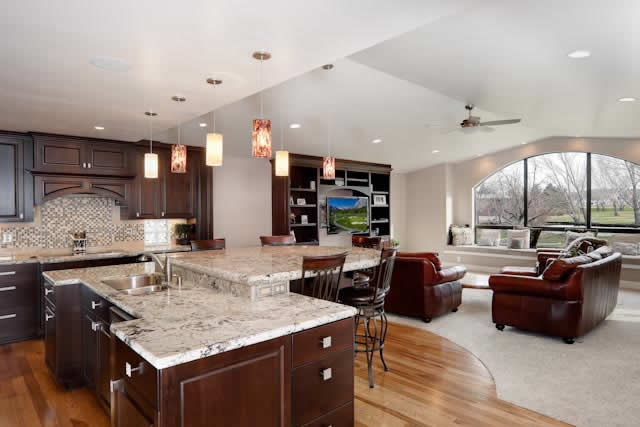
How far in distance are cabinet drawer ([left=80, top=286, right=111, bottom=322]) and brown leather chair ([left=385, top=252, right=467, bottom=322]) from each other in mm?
3393

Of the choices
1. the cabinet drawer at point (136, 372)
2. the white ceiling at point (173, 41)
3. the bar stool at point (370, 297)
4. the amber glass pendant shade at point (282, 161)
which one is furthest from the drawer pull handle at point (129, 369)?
the amber glass pendant shade at point (282, 161)

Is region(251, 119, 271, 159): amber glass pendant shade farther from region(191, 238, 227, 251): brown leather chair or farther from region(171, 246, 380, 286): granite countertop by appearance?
region(191, 238, 227, 251): brown leather chair

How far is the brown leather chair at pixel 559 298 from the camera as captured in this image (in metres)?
4.09

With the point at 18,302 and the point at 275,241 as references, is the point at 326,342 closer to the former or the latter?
the point at 275,241

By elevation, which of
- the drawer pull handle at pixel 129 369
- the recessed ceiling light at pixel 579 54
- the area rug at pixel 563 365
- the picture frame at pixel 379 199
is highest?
the recessed ceiling light at pixel 579 54

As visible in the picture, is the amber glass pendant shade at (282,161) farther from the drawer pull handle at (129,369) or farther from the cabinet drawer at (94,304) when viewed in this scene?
the drawer pull handle at (129,369)

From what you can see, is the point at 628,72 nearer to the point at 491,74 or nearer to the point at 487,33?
the point at 491,74

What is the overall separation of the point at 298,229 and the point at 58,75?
5233 mm

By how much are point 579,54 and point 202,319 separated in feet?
11.1

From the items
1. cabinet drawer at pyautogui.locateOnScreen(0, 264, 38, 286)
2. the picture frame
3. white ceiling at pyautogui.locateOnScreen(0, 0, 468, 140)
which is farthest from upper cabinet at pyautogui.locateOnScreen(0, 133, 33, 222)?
the picture frame

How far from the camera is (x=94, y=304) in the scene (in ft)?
8.86

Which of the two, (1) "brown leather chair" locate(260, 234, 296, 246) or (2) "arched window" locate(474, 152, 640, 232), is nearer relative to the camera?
(1) "brown leather chair" locate(260, 234, 296, 246)

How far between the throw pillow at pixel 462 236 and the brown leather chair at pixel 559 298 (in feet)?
15.8

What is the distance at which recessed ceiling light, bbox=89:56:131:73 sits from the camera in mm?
2492
